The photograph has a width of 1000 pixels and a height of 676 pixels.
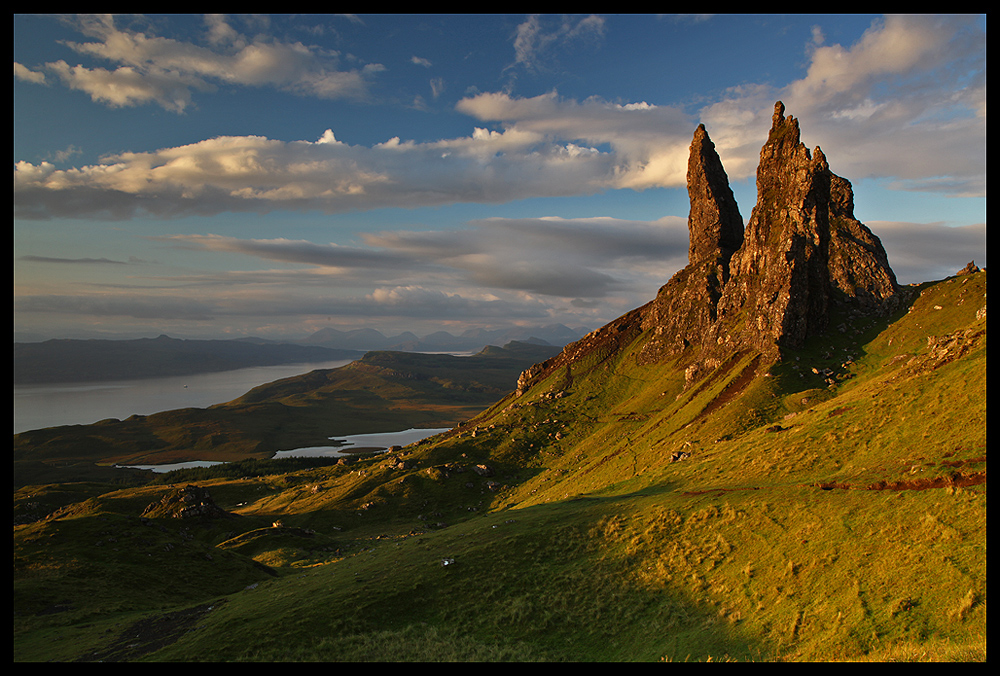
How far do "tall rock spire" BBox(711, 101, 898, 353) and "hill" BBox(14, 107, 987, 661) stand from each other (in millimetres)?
9716

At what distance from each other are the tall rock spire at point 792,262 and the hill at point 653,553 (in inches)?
383

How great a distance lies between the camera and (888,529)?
2728 centimetres

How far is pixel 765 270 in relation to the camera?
5128 inches

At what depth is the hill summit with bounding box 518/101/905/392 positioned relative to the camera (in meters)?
114

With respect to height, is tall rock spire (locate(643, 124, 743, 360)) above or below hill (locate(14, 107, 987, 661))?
above

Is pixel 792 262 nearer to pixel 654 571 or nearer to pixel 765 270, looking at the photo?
pixel 765 270

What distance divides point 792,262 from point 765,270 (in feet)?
50.3

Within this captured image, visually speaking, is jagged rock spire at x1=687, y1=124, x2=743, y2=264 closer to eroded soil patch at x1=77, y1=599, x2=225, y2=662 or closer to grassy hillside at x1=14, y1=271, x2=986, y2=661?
grassy hillside at x1=14, y1=271, x2=986, y2=661

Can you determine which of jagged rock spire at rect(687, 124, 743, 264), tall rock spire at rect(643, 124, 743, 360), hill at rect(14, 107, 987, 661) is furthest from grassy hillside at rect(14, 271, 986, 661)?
jagged rock spire at rect(687, 124, 743, 264)

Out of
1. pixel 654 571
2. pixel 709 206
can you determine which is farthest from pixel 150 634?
pixel 709 206

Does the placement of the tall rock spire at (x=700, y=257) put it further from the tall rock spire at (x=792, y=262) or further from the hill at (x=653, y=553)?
the hill at (x=653, y=553)

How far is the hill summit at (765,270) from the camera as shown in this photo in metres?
114

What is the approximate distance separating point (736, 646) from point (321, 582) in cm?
3375

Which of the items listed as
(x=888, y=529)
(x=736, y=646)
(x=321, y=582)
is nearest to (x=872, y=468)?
(x=888, y=529)
